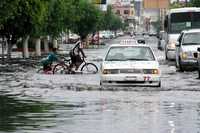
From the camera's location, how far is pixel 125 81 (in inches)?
996

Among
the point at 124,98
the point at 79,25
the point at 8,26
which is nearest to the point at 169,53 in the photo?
the point at 8,26

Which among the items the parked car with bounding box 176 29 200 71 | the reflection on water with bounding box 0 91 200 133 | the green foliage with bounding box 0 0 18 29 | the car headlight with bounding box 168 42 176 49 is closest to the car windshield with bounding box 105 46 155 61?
the reflection on water with bounding box 0 91 200 133

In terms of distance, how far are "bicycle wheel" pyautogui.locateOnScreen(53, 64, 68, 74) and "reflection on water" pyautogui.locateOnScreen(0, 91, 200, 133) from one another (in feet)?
45.5

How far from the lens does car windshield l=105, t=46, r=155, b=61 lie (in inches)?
1038

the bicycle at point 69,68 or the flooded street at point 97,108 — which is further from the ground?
the flooded street at point 97,108

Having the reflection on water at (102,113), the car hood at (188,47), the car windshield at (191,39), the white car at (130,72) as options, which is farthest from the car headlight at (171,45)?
the reflection on water at (102,113)

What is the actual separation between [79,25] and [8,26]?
43.8 metres

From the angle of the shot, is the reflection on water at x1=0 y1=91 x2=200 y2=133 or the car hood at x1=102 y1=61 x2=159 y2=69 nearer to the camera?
the reflection on water at x1=0 y1=91 x2=200 y2=133

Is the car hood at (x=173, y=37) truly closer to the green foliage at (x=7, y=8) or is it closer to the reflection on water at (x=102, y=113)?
the green foliage at (x=7, y=8)

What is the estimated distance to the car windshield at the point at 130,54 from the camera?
26.4m

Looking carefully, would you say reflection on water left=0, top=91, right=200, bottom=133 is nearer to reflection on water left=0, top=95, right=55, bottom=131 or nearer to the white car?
reflection on water left=0, top=95, right=55, bottom=131

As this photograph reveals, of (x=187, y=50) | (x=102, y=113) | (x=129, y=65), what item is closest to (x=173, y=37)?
(x=187, y=50)

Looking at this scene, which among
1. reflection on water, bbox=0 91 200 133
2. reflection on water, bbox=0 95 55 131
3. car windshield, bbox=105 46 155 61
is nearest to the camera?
reflection on water, bbox=0 91 200 133

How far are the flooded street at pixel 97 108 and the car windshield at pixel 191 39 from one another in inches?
382
